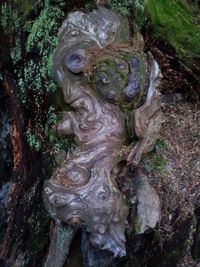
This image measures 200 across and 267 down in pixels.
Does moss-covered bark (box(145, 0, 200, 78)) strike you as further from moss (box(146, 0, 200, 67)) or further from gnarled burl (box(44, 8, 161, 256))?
gnarled burl (box(44, 8, 161, 256))

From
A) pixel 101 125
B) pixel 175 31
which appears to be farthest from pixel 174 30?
pixel 101 125

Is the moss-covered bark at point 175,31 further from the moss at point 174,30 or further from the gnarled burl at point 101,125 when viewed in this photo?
the gnarled burl at point 101,125

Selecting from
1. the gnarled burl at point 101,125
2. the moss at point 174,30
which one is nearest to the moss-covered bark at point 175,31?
the moss at point 174,30

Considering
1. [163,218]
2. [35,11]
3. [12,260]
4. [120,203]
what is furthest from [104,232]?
[35,11]

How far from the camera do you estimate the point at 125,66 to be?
2.10 meters

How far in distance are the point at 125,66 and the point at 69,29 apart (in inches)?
15.4

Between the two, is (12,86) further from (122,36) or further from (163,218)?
(163,218)

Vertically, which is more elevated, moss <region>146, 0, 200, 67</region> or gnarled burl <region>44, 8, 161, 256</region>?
moss <region>146, 0, 200, 67</region>

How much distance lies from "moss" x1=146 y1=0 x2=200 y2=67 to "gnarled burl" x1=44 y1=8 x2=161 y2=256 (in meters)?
0.25

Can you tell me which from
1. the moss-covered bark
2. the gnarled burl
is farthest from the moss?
the gnarled burl

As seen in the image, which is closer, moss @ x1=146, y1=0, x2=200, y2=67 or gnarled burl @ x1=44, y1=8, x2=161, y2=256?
gnarled burl @ x1=44, y1=8, x2=161, y2=256

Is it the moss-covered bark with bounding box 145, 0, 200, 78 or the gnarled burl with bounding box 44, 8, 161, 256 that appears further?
the moss-covered bark with bounding box 145, 0, 200, 78

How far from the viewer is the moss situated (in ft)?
8.00

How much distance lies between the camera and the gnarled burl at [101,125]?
Result: 81.7 inches
